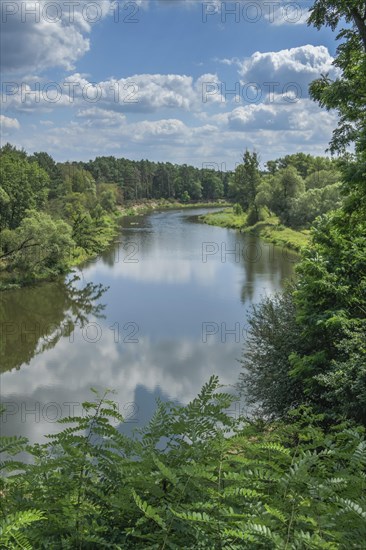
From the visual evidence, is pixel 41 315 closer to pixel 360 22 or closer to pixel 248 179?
pixel 360 22

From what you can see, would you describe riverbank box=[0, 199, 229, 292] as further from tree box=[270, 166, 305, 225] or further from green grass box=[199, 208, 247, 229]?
tree box=[270, 166, 305, 225]

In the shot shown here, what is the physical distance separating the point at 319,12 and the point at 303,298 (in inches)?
263

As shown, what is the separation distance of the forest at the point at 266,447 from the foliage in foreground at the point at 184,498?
11mm

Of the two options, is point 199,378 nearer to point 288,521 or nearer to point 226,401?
point 226,401

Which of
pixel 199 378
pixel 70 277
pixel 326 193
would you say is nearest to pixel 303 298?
pixel 199 378

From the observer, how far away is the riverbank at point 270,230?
48562 mm

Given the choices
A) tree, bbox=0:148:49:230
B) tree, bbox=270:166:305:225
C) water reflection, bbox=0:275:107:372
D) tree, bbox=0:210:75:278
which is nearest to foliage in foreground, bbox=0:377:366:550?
water reflection, bbox=0:275:107:372

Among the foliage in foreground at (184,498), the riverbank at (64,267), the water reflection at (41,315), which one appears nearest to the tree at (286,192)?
the riverbank at (64,267)

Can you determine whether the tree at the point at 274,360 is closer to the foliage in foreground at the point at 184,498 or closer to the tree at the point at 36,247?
the foliage in foreground at the point at 184,498

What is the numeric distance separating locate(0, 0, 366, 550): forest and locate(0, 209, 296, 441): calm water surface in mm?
3027

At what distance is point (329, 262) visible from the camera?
12062 mm

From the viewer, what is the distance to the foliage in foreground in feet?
7.41

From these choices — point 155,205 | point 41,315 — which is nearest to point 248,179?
point 155,205

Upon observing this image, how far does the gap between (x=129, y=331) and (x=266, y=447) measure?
1984 centimetres
